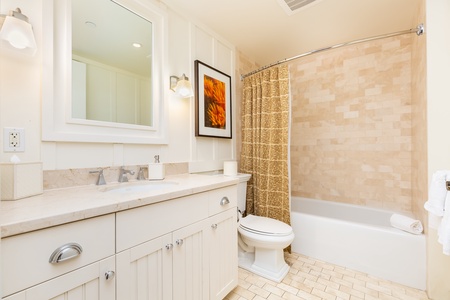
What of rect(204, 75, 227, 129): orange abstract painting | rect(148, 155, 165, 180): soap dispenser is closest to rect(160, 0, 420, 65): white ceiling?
rect(204, 75, 227, 129): orange abstract painting

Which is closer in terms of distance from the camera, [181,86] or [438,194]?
[438,194]

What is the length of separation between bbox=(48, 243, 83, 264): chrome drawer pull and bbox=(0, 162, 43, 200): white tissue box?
384 millimetres

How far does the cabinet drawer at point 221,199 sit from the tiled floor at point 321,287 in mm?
700

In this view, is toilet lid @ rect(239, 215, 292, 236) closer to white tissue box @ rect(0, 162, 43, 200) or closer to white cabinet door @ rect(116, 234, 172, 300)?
white cabinet door @ rect(116, 234, 172, 300)

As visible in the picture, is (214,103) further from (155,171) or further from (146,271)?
(146,271)

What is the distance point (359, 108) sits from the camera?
2357 mm

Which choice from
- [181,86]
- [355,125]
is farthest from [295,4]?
[355,125]

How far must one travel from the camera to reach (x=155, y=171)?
1436 millimetres

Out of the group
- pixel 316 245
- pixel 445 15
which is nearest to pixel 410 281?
pixel 316 245

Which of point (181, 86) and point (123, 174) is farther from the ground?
point (181, 86)

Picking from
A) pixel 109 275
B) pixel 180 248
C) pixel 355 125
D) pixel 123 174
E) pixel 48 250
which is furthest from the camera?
pixel 355 125

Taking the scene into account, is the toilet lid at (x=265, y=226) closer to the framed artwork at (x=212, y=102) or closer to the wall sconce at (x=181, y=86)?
the framed artwork at (x=212, y=102)

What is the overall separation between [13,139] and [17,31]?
501mm

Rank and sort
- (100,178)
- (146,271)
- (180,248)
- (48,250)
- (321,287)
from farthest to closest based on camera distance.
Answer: (321,287)
(100,178)
(180,248)
(146,271)
(48,250)
